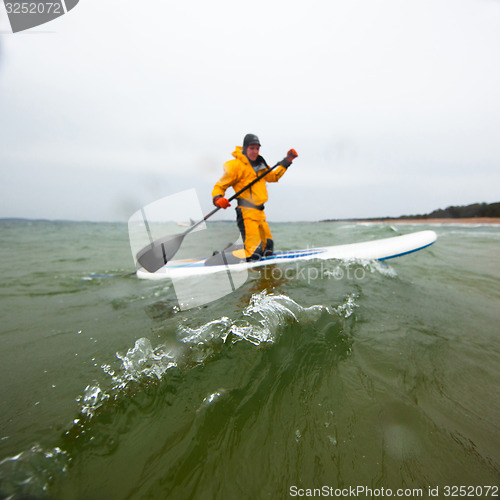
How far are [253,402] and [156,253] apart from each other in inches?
144

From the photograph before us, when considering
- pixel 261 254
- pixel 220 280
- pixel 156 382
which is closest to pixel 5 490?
pixel 156 382

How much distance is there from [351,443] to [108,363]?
1938mm

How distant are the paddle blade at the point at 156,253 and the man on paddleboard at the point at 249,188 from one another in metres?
1.32

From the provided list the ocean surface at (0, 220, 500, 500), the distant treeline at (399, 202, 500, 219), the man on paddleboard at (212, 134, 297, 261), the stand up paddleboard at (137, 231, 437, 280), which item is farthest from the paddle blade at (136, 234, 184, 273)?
the distant treeline at (399, 202, 500, 219)

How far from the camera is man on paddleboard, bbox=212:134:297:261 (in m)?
4.77

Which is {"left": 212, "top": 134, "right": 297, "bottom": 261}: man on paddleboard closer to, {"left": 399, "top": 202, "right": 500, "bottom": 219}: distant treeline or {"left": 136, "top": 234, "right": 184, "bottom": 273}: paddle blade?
{"left": 136, "top": 234, "right": 184, "bottom": 273}: paddle blade

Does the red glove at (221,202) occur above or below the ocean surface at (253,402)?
above

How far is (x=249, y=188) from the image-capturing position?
4.98m

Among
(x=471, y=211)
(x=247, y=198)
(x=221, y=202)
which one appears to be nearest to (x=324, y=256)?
(x=247, y=198)

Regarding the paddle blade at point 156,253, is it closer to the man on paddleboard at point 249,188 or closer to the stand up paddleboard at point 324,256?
the stand up paddleboard at point 324,256

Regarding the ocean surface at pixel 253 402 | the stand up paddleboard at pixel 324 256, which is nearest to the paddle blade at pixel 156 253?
the stand up paddleboard at pixel 324 256

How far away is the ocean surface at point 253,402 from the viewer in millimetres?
1146

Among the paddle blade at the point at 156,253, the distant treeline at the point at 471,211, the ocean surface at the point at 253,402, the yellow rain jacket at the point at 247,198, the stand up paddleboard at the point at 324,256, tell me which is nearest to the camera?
the ocean surface at the point at 253,402

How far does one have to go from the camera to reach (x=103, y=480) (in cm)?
111
